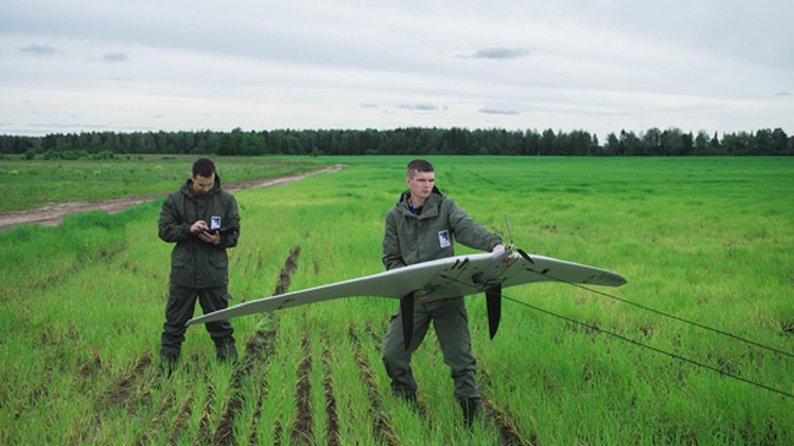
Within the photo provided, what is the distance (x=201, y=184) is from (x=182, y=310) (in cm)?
118

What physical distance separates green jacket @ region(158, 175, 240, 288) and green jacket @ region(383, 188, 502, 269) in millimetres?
1799

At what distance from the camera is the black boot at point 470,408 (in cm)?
416

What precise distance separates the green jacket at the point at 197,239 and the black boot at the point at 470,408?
100 inches

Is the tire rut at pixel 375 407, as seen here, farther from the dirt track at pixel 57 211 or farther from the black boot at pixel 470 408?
the dirt track at pixel 57 211

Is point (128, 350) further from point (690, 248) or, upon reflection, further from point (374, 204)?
point (374, 204)

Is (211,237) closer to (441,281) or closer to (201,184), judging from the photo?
(201,184)

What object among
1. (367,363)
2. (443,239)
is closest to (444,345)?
(443,239)

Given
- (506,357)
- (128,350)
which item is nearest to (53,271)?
(128,350)

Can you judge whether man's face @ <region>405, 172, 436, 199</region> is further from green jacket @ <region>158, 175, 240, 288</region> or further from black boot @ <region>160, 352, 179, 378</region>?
black boot @ <region>160, 352, 179, 378</region>

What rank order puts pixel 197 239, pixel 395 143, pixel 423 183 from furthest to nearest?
1. pixel 395 143
2. pixel 197 239
3. pixel 423 183

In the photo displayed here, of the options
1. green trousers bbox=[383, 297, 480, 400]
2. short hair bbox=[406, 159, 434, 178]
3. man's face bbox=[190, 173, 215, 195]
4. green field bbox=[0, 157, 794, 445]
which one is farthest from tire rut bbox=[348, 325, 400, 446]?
man's face bbox=[190, 173, 215, 195]

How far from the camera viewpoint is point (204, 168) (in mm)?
5242

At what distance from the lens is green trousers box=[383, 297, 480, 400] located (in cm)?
419

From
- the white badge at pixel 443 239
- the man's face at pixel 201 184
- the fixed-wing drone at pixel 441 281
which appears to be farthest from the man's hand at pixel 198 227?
the white badge at pixel 443 239
